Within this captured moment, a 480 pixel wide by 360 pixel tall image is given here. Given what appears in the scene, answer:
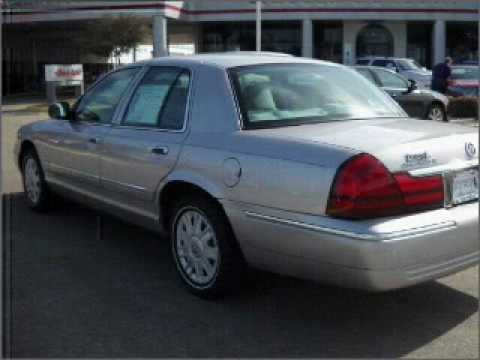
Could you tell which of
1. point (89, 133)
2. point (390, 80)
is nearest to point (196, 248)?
point (89, 133)

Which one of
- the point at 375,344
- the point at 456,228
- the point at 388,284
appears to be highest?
the point at 456,228

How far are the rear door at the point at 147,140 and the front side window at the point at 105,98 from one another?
0.25 metres

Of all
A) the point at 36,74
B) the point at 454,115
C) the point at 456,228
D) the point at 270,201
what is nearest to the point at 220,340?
the point at 270,201

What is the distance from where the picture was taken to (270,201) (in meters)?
3.75

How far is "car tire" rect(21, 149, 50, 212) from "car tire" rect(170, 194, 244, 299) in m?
2.45

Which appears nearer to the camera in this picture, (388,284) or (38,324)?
(388,284)

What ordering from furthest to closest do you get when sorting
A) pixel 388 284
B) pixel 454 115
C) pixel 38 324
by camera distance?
pixel 454 115 → pixel 38 324 → pixel 388 284

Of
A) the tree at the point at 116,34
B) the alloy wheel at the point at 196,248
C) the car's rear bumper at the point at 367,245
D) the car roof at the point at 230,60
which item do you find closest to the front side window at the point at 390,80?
the car roof at the point at 230,60

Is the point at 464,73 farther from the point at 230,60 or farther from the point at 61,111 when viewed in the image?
the point at 230,60

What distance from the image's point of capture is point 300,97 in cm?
449

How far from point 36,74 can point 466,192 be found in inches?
1400

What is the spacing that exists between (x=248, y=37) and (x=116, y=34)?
51.0ft

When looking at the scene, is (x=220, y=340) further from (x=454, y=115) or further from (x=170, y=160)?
(x=454, y=115)

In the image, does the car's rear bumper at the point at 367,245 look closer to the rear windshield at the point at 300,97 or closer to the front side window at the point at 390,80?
the rear windshield at the point at 300,97
